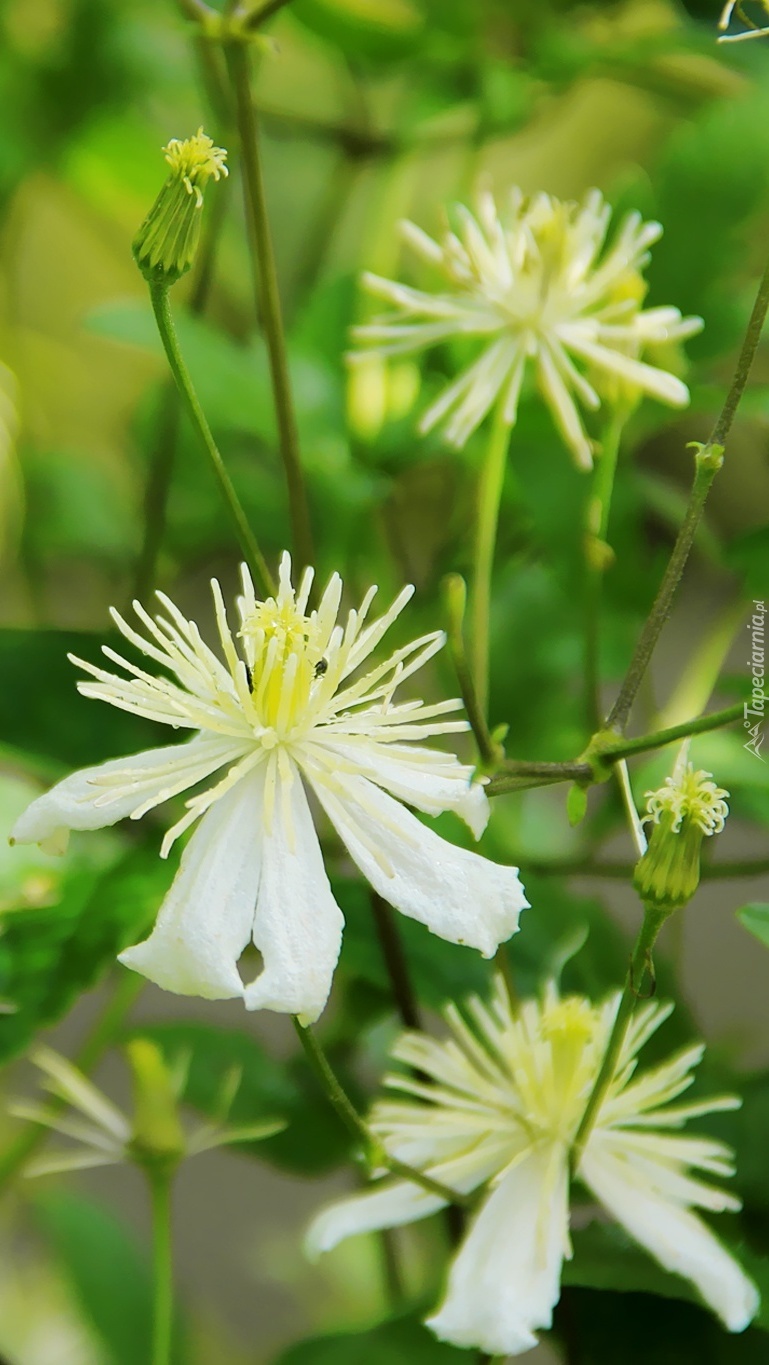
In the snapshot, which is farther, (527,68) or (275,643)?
(527,68)

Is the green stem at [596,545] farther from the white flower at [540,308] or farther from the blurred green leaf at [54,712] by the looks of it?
the blurred green leaf at [54,712]

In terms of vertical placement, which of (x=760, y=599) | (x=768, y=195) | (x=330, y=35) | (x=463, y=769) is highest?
(x=330, y=35)

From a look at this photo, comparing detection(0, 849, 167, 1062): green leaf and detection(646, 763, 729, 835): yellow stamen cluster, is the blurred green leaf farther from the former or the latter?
detection(646, 763, 729, 835): yellow stamen cluster

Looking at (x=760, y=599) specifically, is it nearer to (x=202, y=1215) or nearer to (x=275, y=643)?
(x=275, y=643)

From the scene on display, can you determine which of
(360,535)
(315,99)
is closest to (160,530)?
(360,535)

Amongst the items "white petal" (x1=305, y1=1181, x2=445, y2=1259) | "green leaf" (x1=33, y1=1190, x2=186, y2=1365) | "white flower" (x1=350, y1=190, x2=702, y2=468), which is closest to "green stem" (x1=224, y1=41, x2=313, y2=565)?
"white flower" (x1=350, y1=190, x2=702, y2=468)
